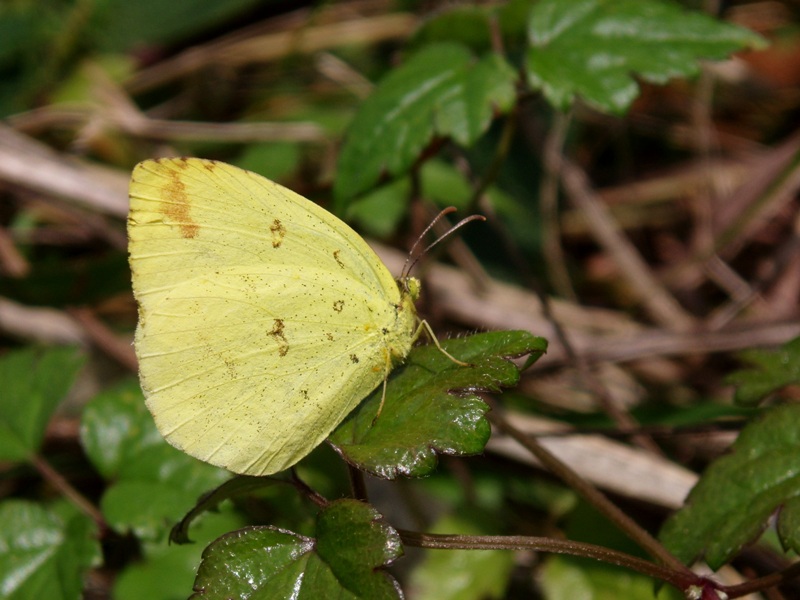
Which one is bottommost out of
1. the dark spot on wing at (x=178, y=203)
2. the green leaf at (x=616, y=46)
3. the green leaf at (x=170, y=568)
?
the green leaf at (x=170, y=568)

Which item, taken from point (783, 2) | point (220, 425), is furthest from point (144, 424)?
point (783, 2)

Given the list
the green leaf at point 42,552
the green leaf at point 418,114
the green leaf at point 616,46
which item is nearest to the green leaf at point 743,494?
the green leaf at point 616,46

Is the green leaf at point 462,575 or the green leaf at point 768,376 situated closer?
the green leaf at point 768,376

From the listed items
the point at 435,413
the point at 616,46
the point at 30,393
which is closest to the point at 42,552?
the point at 30,393

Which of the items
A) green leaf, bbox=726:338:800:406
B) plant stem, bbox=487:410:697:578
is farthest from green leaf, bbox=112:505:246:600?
green leaf, bbox=726:338:800:406

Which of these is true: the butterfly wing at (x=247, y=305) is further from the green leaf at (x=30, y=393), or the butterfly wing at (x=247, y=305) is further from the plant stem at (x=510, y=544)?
the green leaf at (x=30, y=393)

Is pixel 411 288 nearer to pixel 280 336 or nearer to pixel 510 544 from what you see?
pixel 280 336
